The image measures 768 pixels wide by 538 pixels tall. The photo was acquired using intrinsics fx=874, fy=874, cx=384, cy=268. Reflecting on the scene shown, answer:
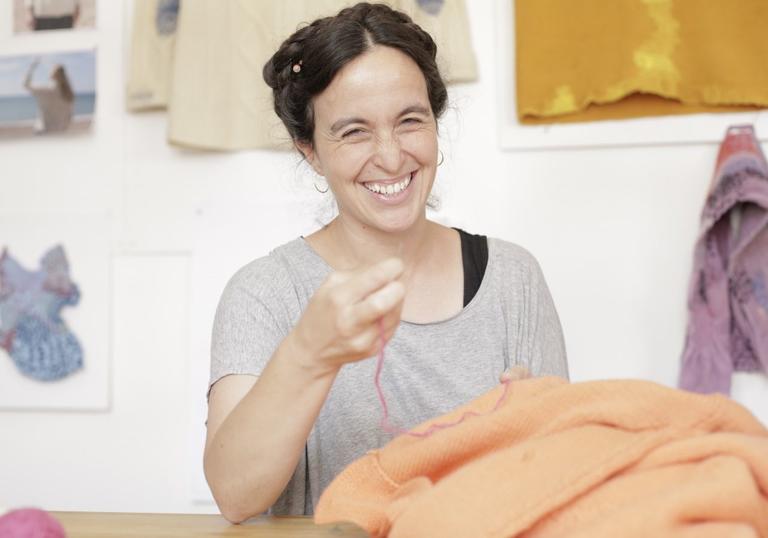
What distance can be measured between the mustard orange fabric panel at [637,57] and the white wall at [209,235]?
0.30 ft

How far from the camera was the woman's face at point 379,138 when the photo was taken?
116cm

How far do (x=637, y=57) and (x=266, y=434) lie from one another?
4.16ft

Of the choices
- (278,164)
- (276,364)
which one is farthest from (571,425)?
(278,164)

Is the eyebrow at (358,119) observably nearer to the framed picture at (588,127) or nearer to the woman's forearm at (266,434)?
the woman's forearm at (266,434)

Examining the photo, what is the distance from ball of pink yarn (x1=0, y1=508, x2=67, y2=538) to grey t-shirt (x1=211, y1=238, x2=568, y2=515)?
45 cm

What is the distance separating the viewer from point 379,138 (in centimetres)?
117

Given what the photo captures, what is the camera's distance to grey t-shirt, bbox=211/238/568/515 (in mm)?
1177

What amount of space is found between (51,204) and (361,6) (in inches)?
47.1

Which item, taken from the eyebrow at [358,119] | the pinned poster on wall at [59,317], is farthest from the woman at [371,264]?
the pinned poster on wall at [59,317]

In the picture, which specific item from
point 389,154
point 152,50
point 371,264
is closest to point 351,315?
point 371,264

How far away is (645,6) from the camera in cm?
179

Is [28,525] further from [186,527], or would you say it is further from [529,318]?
[529,318]

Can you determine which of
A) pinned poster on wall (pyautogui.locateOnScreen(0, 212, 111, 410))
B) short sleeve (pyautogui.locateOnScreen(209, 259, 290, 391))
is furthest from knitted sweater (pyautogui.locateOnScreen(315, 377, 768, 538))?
pinned poster on wall (pyautogui.locateOnScreen(0, 212, 111, 410))

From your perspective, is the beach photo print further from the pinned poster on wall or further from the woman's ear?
the woman's ear
